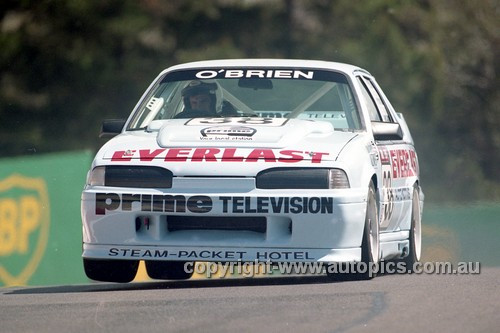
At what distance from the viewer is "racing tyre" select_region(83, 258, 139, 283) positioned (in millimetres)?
8133

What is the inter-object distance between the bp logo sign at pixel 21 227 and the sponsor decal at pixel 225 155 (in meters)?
3.47

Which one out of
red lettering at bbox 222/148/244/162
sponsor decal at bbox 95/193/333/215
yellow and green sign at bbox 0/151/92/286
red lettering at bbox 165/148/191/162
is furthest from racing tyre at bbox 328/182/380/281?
yellow and green sign at bbox 0/151/92/286

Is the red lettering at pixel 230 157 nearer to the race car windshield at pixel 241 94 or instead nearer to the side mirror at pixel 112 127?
the race car windshield at pixel 241 94

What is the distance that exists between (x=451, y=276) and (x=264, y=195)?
1652 mm

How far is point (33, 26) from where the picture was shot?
22656mm

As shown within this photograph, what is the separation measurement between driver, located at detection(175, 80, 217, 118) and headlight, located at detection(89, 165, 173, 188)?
44.8 inches

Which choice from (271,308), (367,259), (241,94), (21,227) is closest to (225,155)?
(367,259)

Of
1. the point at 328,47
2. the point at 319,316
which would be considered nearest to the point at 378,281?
the point at 319,316

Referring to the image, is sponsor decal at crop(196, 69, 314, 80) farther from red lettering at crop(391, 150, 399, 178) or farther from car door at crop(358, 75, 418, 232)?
red lettering at crop(391, 150, 399, 178)

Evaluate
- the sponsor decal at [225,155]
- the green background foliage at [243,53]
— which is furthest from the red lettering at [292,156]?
the green background foliage at [243,53]

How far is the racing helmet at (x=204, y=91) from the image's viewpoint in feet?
29.2

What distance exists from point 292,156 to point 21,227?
410 centimetres

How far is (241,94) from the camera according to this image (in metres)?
9.38

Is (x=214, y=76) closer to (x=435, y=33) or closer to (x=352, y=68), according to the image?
(x=352, y=68)
